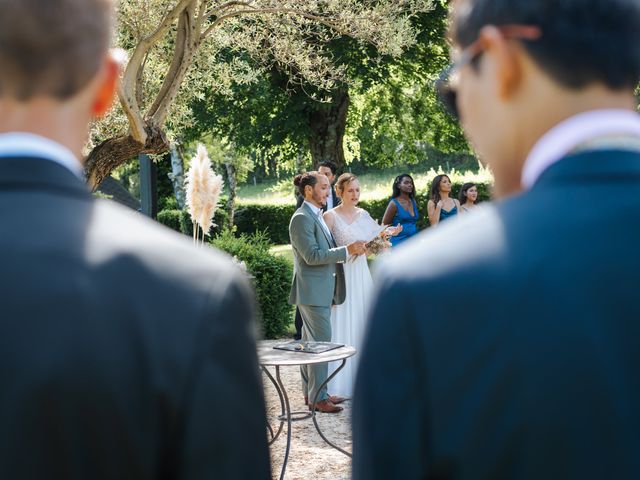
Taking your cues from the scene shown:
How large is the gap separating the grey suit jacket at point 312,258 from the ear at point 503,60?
21.0ft

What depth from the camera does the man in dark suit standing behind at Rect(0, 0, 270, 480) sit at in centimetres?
118

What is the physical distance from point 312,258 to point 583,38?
21.2 ft

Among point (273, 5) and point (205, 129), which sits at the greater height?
point (205, 129)

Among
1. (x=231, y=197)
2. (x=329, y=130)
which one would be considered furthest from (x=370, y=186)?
(x=329, y=130)

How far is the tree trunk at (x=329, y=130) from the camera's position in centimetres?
2119

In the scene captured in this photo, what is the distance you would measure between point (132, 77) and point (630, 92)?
737 cm

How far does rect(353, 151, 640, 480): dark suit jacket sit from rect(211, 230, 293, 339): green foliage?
10.3 metres

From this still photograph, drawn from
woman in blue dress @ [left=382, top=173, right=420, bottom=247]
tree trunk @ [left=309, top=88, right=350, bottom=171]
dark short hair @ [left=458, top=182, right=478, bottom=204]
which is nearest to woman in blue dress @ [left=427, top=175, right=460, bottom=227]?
dark short hair @ [left=458, top=182, right=478, bottom=204]

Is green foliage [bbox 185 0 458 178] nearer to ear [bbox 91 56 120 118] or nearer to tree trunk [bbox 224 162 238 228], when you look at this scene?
tree trunk [bbox 224 162 238 228]

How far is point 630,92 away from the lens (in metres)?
1.38

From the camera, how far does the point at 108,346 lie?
119cm

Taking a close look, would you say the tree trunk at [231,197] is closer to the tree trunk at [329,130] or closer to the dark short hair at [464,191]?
the tree trunk at [329,130]

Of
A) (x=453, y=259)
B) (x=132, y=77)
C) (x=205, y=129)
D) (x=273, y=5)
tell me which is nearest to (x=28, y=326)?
(x=453, y=259)

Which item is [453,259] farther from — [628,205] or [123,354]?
[123,354]
